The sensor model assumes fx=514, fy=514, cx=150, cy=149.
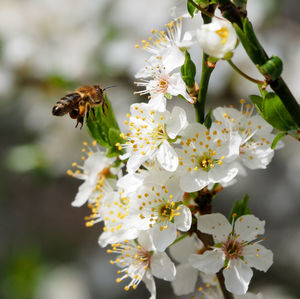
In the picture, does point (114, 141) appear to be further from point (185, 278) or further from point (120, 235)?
point (185, 278)

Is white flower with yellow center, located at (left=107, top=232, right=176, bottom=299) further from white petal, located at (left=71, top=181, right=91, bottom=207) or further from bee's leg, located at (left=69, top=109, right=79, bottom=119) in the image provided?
bee's leg, located at (left=69, top=109, right=79, bottom=119)

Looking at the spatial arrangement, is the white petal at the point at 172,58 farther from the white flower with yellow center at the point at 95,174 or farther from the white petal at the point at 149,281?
the white petal at the point at 149,281

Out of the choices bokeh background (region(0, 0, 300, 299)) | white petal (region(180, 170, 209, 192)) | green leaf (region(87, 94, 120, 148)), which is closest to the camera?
white petal (region(180, 170, 209, 192))

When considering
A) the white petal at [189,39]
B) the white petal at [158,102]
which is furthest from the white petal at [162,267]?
the white petal at [189,39]

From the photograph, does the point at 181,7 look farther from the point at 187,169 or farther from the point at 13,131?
the point at 13,131

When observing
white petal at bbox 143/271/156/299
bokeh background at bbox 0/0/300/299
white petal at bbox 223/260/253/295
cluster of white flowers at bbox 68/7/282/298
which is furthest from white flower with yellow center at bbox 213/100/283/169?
bokeh background at bbox 0/0/300/299

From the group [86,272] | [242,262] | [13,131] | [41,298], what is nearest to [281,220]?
[86,272]
